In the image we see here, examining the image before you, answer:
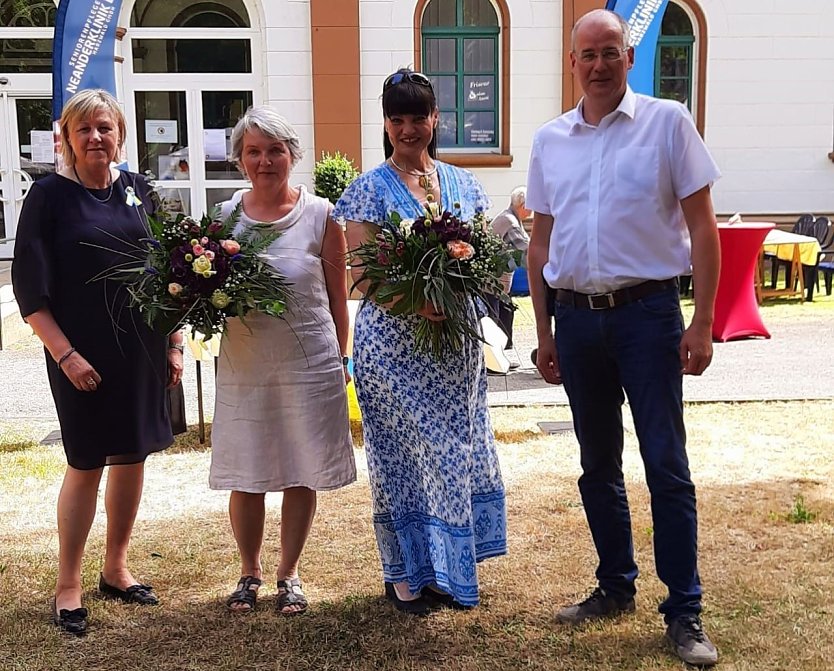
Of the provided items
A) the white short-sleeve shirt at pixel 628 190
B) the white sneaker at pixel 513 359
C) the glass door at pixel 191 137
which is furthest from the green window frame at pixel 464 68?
the white short-sleeve shirt at pixel 628 190

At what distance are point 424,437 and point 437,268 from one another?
642mm

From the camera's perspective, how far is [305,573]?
4.33m

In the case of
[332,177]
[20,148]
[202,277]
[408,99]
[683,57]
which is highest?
[683,57]

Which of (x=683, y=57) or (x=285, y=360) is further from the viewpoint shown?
(x=683, y=57)

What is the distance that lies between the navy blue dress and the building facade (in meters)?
11.5

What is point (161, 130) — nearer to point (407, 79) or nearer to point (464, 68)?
point (464, 68)

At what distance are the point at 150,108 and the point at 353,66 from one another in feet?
11.0

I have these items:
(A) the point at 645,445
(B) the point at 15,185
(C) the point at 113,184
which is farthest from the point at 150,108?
(A) the point at 645,445

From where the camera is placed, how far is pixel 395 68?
1507 centimetres

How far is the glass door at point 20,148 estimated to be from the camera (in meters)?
15.4

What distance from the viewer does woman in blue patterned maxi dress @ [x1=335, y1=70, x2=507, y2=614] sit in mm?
3600

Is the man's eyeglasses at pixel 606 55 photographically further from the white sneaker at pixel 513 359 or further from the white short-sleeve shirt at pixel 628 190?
the white sneaker at pixel 513 359

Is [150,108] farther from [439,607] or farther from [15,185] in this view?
[439,607]

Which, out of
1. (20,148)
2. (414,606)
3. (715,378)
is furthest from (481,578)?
(20,148)
